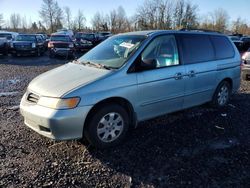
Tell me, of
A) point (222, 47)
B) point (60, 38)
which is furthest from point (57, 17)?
point (222, 47)

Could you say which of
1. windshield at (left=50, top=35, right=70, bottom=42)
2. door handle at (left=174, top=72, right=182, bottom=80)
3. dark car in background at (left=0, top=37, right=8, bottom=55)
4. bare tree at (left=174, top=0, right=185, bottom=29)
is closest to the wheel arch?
door handle at (left=174, top=72, right=182, bottom=80)

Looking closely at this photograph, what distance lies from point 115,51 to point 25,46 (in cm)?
1573

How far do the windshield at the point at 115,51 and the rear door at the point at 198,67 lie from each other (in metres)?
1.03

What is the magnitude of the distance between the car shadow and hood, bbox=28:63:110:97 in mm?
1041

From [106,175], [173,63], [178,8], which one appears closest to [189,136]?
[173,63]

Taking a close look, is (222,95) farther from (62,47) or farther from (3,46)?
(3,46)

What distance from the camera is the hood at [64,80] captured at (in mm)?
4008

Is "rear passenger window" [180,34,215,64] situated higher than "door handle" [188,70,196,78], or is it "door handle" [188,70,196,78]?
"rear passenger window" [180,34,215,64]

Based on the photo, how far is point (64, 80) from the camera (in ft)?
14.0

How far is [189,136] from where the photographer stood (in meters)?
4.81

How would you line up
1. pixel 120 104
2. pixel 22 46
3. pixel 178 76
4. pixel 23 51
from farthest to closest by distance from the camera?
pixel 23 51
pixel 22 46
pixel 178 76
pixel 120 104

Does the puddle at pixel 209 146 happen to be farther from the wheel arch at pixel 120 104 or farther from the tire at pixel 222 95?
the tire at pixel 222 95

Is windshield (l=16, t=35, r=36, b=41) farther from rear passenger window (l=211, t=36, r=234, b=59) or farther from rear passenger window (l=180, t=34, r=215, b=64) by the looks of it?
rear passenger window (l=180, t=34, r=215, b=64)

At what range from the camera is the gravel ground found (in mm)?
3473
